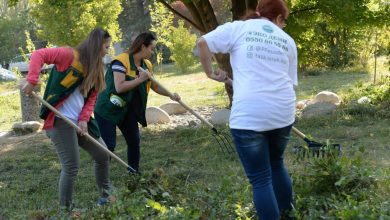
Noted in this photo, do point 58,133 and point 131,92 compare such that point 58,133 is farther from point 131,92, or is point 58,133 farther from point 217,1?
point 217,1

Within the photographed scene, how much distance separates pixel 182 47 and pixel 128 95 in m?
20.0

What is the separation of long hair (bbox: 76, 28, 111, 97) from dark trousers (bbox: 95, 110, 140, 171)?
0.96 metres

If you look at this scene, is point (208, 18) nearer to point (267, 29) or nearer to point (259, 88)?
point (267, 29)

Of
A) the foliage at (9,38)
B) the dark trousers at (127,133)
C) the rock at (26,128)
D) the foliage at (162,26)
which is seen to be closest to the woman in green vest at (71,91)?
the dark trousers at (127,133)

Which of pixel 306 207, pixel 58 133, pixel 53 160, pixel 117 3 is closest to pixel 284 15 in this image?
pixel 306 207

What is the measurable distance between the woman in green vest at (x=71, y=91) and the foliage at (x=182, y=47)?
20.8 metres

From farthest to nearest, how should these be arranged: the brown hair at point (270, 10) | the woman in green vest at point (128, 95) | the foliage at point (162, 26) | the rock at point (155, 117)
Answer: the foliage at point (162, 26) < the rock at point (155, 117) < the woman in green vest at point (128, 95) < the brown hair at point (270, 10)

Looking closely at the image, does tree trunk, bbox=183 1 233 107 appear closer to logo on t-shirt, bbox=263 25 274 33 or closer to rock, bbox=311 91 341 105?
rock, bbox=311 91 341 105

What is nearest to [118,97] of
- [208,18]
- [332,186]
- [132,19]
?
[332,186]

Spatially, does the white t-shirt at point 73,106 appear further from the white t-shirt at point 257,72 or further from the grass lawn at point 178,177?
the white t-shirt at point 257,72

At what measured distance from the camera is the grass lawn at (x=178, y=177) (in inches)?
153

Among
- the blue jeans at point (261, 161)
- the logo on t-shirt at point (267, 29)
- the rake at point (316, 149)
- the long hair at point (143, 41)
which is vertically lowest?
the rake at point (316, 149)

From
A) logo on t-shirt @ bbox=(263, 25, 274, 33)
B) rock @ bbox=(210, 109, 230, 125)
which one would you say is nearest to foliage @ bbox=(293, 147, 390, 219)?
logo on t-shirt @ bbox=(263, 25, 274, 33)

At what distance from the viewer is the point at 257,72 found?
3.51 metres
